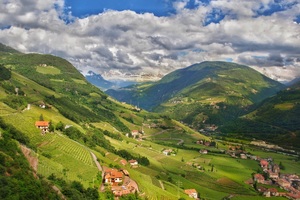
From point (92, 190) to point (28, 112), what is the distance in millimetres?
59660

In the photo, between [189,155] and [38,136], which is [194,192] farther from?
Result: [189,155]

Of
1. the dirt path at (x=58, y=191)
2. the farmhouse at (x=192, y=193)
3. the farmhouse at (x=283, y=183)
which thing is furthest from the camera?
the farmhouse at (x=283, y=183)

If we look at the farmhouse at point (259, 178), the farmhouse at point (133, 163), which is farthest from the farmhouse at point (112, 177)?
the farmhouse at point (259, 178)

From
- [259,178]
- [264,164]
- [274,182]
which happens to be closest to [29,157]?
[259,178]

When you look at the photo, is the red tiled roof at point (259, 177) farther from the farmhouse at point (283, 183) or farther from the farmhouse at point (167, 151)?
the farmhouse at point (167, 151)

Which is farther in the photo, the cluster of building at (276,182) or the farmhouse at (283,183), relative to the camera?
the farmhouse at (283,183)

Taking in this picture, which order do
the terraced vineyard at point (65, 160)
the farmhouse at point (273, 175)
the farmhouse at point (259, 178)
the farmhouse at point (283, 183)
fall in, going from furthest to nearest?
the farmhouse at point (273, 175), the farmhouse at point (259, 178), the farmhouse at point (283, 183), the terraced vineyard at point (65, 160)

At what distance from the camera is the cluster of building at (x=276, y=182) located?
143375 millimetres

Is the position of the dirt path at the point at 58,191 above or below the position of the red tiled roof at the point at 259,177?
above

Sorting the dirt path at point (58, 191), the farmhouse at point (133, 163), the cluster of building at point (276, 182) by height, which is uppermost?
the dirt path at point (58, 191)

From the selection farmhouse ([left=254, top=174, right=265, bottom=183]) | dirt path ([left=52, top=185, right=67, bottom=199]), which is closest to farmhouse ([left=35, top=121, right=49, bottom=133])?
dirt path ([left=52, top=185, right=67, bottom=199])

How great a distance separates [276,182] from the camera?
6348 inches

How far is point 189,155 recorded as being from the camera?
193125mm

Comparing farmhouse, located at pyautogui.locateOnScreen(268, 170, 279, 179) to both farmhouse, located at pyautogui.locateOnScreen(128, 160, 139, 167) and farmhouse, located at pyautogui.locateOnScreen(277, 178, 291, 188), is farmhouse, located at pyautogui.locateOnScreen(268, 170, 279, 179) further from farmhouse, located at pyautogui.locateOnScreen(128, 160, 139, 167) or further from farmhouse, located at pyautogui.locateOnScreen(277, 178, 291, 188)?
farmhouse, located at pyautogui.locateOnScreen(128, 160, 139, 167)
